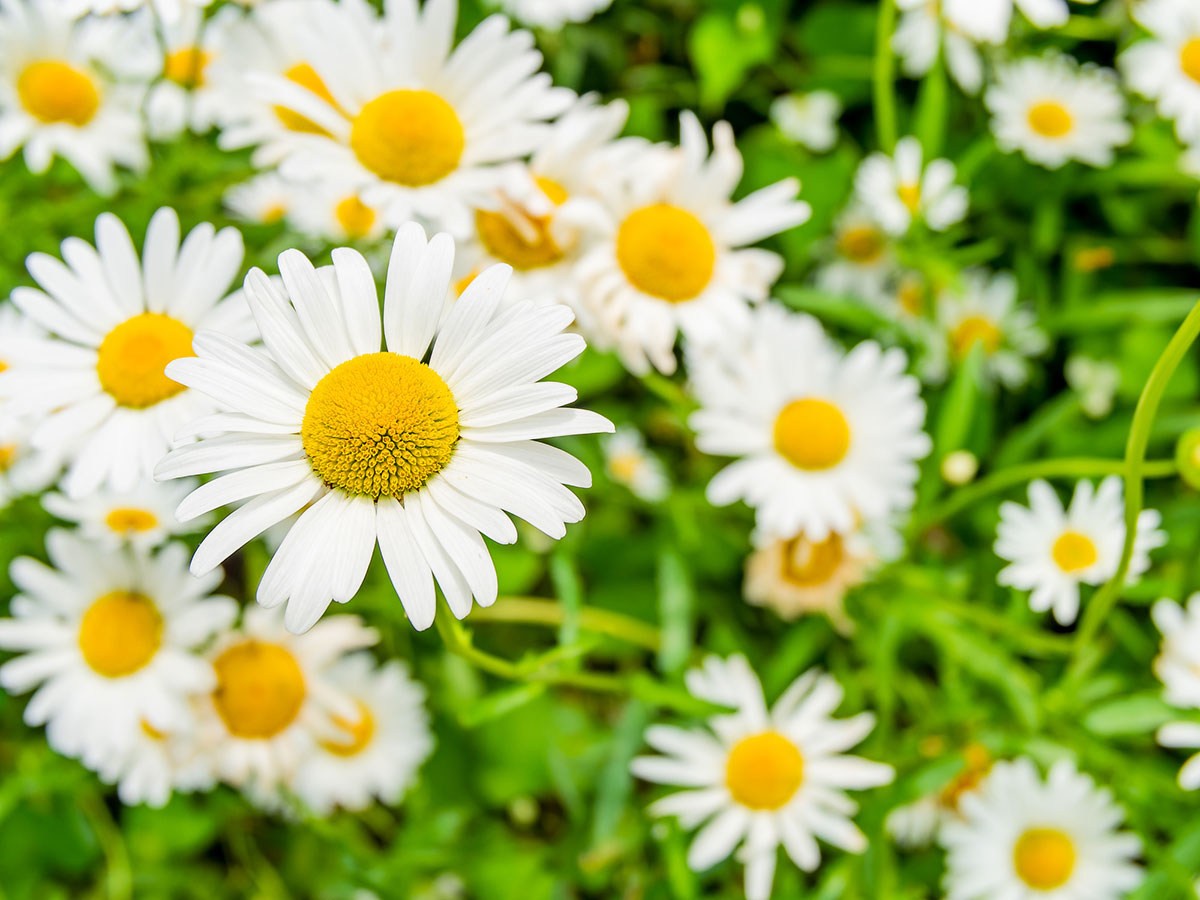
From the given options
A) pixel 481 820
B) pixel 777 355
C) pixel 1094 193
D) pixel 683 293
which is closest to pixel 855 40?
pixel 1094 193

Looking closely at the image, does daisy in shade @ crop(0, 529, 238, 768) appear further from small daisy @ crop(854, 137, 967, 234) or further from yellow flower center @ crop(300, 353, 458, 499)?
small daisy @ crop(854, 137, 967, 234)

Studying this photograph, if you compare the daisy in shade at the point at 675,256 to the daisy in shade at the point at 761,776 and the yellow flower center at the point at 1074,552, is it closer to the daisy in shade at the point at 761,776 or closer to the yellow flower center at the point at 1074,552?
the daisy in shade at the point at 761,776

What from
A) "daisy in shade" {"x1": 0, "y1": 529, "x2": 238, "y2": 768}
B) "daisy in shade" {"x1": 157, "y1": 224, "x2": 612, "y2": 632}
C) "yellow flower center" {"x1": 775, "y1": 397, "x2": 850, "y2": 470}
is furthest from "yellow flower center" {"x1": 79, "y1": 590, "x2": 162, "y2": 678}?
"yellow flower center" {"x1": 775, "y1": 397, "x2": 850, "y2": 470}

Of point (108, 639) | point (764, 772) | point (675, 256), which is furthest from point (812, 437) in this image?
point (108, 639)

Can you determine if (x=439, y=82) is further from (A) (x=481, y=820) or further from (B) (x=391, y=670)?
(A) (x=481, y=820)

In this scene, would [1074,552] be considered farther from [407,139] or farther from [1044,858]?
[407,139]

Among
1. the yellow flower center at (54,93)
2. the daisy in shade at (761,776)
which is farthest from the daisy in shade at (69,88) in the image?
the daisy in shade at (761,776)

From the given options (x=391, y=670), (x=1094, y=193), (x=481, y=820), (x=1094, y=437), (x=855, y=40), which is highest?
(x=855, y=40)
